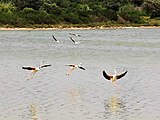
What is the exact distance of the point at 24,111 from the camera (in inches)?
659

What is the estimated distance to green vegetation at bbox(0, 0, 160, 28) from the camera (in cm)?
8112

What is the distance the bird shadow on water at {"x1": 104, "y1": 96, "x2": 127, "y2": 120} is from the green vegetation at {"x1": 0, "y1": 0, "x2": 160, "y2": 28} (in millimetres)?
61212

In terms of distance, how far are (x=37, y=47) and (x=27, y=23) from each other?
34455mm

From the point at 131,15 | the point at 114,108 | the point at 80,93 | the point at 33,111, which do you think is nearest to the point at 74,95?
the point at 80,93

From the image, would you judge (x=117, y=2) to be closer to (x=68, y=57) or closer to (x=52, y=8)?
(x=52, y=8)

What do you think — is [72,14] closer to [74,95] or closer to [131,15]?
[131,15]

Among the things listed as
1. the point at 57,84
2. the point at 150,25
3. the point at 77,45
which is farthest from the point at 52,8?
the point at 57,84

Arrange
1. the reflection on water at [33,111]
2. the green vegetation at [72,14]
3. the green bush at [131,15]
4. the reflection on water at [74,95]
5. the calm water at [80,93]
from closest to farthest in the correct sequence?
the reflection on water at [33,111]
the calm water at [80,93]
the reflection on water at [74,95]
the green vegetation at [72,14]
the green bush at [131,15]

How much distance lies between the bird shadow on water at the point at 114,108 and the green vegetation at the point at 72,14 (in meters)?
61.2

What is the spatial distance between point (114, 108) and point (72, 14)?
67578 mm

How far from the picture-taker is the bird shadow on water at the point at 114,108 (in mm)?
16169

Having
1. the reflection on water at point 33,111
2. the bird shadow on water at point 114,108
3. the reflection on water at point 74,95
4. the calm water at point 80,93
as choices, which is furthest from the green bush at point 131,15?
the reflection on water at point 33,111

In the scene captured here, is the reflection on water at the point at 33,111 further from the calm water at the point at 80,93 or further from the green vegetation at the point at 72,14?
the green vegetation at the point at 72,14

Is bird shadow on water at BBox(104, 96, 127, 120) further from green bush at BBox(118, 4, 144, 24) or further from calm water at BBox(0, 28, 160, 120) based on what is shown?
green bush at BBox(118, 4, 144, 24)
